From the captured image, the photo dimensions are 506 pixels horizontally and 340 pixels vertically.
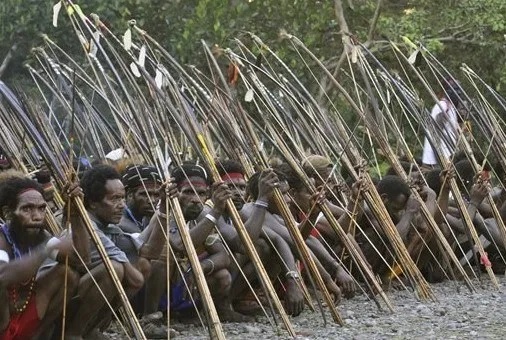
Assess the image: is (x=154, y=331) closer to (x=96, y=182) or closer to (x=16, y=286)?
(x=96, y=182)

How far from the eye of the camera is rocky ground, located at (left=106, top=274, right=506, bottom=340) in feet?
20.8

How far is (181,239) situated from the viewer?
5.83 m

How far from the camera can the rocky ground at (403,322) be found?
6332 mm

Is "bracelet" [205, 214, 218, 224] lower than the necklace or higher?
higher

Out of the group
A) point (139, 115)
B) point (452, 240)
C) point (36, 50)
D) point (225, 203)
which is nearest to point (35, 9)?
point (36, 50)

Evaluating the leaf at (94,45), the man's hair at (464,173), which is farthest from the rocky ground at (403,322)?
the man's hair at (464,173)

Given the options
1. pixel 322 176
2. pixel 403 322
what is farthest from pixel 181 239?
pixel 322 176

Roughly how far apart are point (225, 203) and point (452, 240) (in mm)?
3520

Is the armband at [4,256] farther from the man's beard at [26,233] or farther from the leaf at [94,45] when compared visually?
the leaf at [94,45]

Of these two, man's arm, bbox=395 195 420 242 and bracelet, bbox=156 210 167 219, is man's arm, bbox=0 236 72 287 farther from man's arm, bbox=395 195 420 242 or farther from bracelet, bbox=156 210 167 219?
man's arm, bbox=395 195 420 242

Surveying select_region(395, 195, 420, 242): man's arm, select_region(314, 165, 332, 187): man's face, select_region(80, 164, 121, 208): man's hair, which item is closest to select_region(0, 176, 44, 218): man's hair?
select_region(80, 164, 121, 208): man's hair

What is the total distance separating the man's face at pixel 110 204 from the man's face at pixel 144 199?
622 mm

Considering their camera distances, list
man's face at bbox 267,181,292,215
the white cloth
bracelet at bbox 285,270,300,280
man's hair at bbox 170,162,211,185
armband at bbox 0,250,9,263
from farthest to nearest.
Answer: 1. the white cloth
2. man's face at bbox 267,181,292,215
3. bracelet at bbox 285,270,300,280
4. man's hair at bbox 170,162,211,185
5. armband at bbox 0,250,9,263

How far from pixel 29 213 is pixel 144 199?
1456 millimetres
